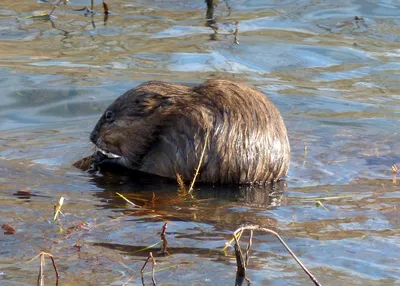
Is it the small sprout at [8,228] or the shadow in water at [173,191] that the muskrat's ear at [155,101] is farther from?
the small sprout at [8,228]

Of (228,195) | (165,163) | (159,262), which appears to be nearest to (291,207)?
(228,195)

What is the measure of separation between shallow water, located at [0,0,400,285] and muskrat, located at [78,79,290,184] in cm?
16

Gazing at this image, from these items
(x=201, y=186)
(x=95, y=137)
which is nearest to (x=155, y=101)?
(x=95, y=137)

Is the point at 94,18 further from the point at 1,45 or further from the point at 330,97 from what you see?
the point at 330,97

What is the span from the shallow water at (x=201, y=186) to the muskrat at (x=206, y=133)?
0.53ft

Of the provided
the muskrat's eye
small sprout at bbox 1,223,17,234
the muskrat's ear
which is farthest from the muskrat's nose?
small sprout at bbox 1,223,17,234

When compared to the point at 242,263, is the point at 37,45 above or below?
below

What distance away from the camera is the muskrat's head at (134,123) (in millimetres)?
6461

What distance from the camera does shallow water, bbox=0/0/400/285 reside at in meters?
4.54

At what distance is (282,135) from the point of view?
20.7 feet

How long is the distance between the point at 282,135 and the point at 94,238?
194 cm

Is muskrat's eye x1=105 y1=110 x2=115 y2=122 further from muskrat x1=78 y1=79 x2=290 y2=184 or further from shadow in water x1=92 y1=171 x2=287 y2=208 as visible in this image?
shadow in water x1=92 y1=171 x2=287 y2=208

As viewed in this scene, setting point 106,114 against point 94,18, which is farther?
point 94,18

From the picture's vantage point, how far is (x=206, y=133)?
6.13 meters
